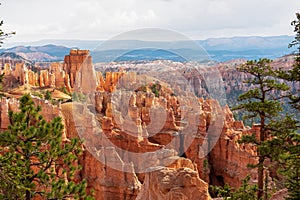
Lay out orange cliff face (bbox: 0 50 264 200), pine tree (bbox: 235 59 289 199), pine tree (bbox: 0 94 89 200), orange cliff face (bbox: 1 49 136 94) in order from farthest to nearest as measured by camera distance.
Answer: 1. orange cliff face (bbox: 1 49 136 94)
2. orange cliff face (bbox: 0 50 264 200)
3. pine tree (bbox: 235 59 289 199)
4. pine tree (bbox: 0 94 89 200)

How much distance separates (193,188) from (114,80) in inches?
1998

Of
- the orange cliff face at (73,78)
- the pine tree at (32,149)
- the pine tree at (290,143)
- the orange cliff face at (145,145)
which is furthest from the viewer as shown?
the orange cliff face at (73,78)

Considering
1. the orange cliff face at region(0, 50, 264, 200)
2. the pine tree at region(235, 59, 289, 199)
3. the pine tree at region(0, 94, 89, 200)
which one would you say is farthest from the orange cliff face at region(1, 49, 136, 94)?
the pine tree at region(0, 94, 89, 200)

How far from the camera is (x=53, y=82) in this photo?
65500 millimetres

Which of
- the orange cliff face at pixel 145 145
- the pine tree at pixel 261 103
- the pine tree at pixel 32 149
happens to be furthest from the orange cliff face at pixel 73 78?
the pine tree at pixel 32 149

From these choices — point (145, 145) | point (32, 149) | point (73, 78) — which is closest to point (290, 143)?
point (32, 149)

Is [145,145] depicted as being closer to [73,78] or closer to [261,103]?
[261,103]

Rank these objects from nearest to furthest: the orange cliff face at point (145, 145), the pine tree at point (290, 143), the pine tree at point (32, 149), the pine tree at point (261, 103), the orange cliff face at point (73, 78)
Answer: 1. the pine tree at point (32, 149)
2. the pine tree at point (290, 143)
3. the pine tree at point (261, 103)
4. the orange cliff face at point (145, 145)
5. the orange cliff face at point (73, 78)

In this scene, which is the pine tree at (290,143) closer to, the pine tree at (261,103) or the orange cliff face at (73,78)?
the pine tree at (261,103)

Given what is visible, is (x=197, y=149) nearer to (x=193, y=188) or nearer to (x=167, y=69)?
(x=193, y=188)

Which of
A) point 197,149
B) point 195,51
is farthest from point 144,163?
point 195,51

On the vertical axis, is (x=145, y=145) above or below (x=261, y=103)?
below

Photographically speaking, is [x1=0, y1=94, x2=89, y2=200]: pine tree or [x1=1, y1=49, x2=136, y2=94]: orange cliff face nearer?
[x1=0, y1=94, x2=89, y2=200]: pine tree

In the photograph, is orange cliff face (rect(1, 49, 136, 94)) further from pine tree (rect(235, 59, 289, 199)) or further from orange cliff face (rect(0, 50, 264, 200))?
pine tree (rect(235, 59, 289, 199))
